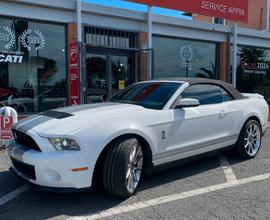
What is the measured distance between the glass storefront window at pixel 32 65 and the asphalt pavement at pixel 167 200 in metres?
4.36

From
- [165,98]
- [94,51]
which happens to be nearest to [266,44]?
[94,51]

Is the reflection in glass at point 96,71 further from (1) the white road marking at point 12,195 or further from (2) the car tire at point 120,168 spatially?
(2) the car tire at point 120,168

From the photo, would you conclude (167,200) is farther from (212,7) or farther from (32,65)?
(212,7)

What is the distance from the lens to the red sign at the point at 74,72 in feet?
29.0

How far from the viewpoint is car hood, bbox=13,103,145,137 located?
405 centimetres

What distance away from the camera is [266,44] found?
14.7 metres

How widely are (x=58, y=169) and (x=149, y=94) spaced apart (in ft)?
6.65

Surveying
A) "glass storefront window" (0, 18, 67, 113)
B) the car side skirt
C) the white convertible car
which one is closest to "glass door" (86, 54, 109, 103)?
"glass storefront window" (0, 18, 67, 113)

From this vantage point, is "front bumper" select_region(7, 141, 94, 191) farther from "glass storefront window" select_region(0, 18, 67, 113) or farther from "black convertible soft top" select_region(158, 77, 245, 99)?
"glass storefront window" select_region(0, 18, 67, 113)

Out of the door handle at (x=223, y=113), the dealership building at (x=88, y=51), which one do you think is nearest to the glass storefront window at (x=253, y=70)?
the dealership building at (x=88, y=51)

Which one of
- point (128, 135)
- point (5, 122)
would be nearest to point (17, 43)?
point (5, 122)

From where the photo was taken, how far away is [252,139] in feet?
20.6

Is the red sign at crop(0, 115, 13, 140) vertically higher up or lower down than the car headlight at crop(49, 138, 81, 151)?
lower down

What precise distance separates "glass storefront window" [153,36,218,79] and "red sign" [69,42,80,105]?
11.6 ft
